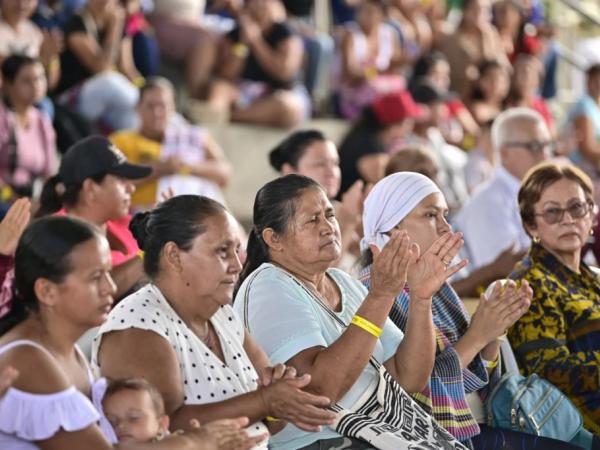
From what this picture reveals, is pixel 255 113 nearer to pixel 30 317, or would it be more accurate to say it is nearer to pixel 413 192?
pixel 413 192

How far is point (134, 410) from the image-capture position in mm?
2941

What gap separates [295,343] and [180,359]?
0.42 metres

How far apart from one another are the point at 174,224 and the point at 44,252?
1.80 ft

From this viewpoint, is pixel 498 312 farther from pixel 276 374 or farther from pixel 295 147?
pixel 295 147

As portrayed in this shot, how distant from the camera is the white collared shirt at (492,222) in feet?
20.5

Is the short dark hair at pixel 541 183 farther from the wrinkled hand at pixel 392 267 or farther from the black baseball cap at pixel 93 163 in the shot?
the black baseball cap at pixel 93 163

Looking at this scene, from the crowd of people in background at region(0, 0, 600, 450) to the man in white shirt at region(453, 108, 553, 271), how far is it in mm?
12

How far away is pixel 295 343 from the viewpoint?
3551 millimetres

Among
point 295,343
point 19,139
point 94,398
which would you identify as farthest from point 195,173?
point 94,398

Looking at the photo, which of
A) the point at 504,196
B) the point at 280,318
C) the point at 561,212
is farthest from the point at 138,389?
the point at 504,196

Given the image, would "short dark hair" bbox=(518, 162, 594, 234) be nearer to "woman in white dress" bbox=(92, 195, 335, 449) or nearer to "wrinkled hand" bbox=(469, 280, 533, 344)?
"wrinkled hand" bbox=(469, 280, 533, 344)

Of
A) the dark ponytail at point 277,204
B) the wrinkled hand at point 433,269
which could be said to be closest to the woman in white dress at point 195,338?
the dark ponytail at point 277,204

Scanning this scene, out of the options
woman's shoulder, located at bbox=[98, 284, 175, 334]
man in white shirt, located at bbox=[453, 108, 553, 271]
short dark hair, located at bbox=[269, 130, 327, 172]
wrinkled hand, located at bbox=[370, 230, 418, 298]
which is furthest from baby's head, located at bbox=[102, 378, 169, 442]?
man in white shirt, located at bbox=[453, 108, 553, 271]

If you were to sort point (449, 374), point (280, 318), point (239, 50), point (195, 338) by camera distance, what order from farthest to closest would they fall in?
point (239, 50) < point (449, 374) < point (280, 318) < point (195, 338)
